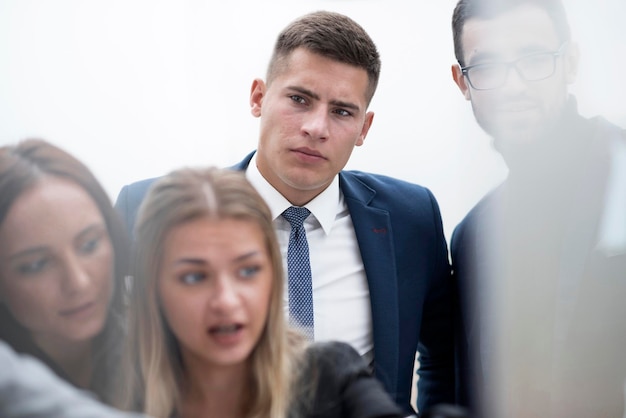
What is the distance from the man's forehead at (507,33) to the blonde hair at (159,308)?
0.45 meters

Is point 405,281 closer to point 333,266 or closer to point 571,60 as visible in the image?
point 333,266

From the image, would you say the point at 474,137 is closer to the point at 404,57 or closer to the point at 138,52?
the point at 404,57

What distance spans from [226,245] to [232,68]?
0.96 ft

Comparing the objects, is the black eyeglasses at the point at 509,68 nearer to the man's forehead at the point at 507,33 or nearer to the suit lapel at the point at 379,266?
the man's forehead at the point at 507,33

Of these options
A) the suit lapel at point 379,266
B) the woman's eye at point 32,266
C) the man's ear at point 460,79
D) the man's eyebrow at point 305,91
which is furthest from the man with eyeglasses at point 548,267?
the woman's eye at point 32,266

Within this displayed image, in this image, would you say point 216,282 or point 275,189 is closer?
point 216,282

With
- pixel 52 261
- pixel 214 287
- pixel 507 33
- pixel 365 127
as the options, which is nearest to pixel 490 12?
pixel 507 33

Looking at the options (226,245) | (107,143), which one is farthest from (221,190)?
(107,143)

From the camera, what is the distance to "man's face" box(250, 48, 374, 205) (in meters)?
0.99

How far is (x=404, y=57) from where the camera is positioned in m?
1.06

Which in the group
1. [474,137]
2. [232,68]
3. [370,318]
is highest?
[232,68]

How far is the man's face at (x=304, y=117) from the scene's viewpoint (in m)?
0.99

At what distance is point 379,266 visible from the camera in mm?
1065

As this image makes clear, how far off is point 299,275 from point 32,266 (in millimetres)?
365
